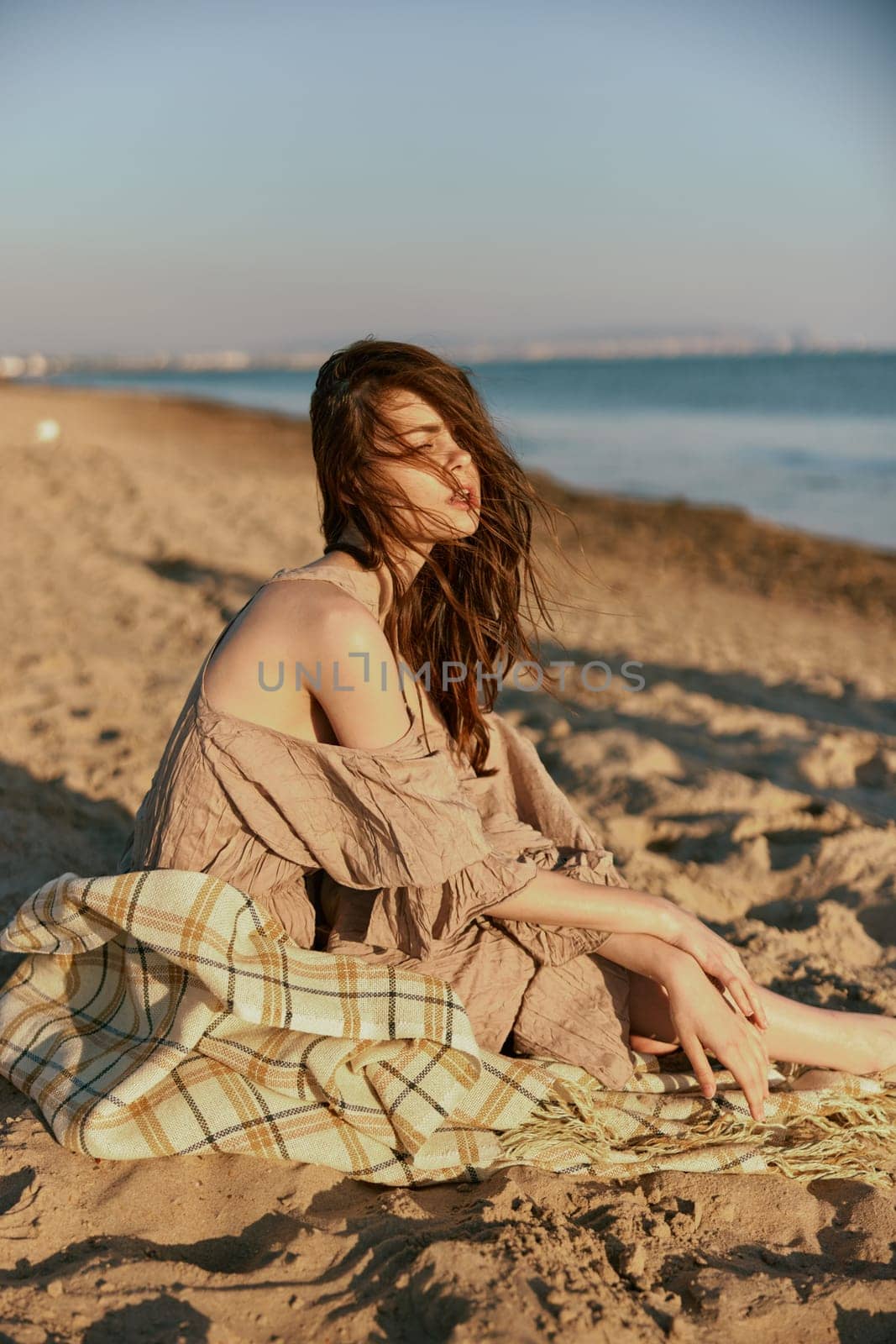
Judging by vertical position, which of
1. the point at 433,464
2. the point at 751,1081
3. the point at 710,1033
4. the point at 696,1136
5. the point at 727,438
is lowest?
the point at 696,1136

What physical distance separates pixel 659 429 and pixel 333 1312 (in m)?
22.0

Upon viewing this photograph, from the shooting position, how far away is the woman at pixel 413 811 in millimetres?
2055

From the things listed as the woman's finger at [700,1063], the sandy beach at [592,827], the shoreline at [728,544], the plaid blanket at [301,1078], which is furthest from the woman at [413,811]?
the shoreline at [728,544]

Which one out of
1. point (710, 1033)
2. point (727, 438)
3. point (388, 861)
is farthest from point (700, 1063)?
point (727, 438)

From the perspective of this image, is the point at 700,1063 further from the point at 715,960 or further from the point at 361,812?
the point at 361,812

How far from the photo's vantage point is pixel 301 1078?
200 cm

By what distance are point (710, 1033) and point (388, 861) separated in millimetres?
736

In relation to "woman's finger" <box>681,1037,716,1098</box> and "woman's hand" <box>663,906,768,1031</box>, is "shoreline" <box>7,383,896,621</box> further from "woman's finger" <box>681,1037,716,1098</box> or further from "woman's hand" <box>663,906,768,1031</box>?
"woman's finger" <box>681,1037,716,1098</box>

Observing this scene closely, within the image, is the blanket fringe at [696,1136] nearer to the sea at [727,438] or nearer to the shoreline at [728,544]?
the sea at [727,438]

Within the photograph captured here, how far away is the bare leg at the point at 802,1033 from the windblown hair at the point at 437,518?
25.3 inches

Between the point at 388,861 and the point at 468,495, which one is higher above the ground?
the point at 468,495

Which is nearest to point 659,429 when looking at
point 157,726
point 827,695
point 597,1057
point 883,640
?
point 883,640

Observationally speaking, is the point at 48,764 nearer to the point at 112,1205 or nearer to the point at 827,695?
the point at 112,1205

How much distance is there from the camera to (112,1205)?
1.79 meters
